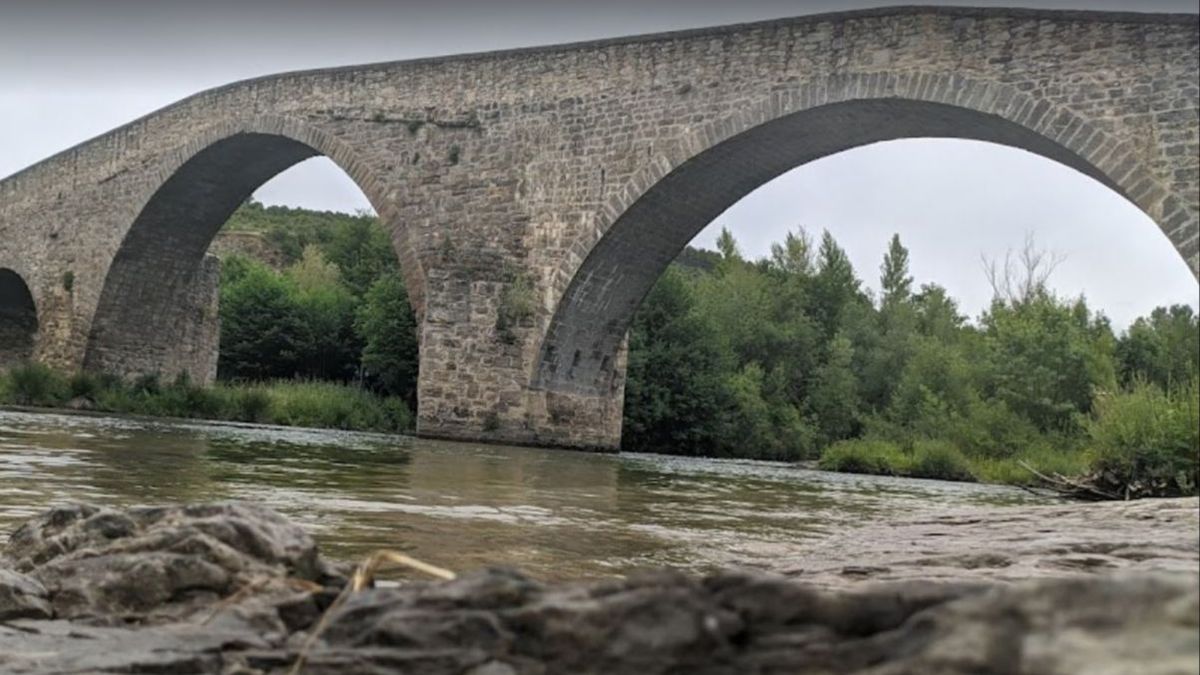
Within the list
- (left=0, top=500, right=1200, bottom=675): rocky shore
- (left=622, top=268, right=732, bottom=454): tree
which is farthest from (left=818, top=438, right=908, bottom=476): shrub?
(left=0, top=500, right=1200, bottom=675): rocky shore

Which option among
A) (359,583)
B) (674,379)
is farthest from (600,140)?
(359,583)

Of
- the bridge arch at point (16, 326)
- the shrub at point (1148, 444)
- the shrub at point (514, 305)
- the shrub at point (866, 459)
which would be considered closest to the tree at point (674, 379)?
the shrub at point (866, 459)

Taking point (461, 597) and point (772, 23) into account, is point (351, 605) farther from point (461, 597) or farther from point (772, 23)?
point (772, 23)

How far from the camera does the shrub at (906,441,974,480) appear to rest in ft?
58.2

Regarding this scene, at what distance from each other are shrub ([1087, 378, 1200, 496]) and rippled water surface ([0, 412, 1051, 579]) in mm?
1035

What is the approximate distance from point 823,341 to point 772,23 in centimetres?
2862

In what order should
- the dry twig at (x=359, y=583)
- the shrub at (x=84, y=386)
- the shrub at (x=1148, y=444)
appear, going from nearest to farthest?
the dry twig at (x=359, y=583), the shrub at (x=1148, y=444), the shrub at (x=84, y=386)

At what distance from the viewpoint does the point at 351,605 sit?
1.57m

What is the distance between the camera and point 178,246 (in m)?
23.2

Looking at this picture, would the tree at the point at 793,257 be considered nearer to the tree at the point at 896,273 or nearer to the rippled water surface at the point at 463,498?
the tree at the point at 896,273

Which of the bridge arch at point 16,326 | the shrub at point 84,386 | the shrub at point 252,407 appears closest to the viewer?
the shrub at point 252,407

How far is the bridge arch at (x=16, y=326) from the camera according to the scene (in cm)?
2816

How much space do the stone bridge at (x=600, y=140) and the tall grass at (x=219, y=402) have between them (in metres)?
3.69

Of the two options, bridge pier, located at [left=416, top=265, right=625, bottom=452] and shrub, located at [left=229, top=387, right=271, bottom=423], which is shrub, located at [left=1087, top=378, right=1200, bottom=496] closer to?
bridge pier, located at [left=416, top=265, right=625, bottom=452]
